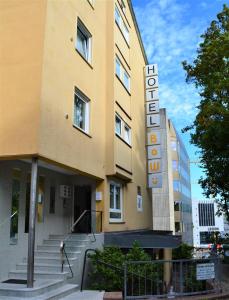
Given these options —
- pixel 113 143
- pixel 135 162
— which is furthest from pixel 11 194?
pixel 135 162

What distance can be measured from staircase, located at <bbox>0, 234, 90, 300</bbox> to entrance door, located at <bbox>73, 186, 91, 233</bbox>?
7.18 ft

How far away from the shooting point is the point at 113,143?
52.7 feet

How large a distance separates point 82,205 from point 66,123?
15.9ft

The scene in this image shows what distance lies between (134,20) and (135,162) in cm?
936

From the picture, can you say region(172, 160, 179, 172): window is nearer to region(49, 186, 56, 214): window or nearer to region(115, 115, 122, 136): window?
region(115, 115, 122, 136): window

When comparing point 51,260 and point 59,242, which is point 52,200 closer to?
point 59,242

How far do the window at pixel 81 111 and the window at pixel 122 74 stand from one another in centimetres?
393

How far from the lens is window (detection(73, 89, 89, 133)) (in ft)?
45.6

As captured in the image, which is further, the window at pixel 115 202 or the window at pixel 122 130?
the window at pixel 122 130

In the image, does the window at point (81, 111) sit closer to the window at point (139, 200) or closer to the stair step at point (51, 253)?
the stair step at point (51, 253)

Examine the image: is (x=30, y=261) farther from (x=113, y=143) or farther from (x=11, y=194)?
(x=113, y=143)

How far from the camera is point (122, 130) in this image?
1852 centimetres

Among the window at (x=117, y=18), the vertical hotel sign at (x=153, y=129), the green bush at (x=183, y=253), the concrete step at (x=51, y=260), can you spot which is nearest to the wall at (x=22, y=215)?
the concrete step at (x=51, y=260)

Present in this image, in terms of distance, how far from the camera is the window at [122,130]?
58.7 ft
